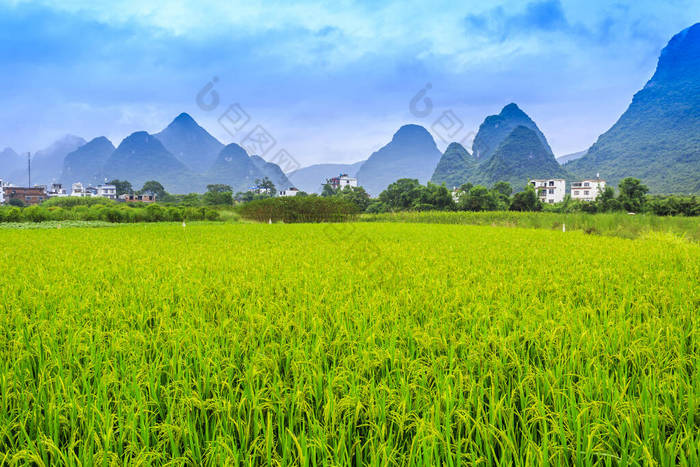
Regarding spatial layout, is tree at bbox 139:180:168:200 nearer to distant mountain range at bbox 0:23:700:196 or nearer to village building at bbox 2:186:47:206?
village building at bbox 2:186:47:206

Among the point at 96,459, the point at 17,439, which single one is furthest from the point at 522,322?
the point at 17,439

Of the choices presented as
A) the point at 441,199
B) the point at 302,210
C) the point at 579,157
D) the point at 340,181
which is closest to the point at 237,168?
the point at 340,181

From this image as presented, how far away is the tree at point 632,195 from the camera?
118ft

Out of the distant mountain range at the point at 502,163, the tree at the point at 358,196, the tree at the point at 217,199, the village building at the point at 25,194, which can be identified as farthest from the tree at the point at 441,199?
the village building at the point at 25,194

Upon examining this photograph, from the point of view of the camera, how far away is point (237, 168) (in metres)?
141

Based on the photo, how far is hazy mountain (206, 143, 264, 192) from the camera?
135962mm

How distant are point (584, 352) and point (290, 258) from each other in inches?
201

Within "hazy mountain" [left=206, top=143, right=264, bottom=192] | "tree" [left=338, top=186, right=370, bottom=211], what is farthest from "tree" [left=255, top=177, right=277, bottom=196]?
"hazy mountain" [left=206, top=143, right=264, bottom=192]

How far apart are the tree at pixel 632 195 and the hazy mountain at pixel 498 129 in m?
82.5

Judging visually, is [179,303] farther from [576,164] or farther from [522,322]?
[576,164]

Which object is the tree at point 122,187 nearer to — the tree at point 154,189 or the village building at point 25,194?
the tree at point 154,189

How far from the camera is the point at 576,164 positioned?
11100 cm

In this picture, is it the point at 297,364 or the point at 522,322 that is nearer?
the point at 297,364

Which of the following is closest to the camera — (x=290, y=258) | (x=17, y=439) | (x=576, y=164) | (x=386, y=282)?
(x=17, y=439)
